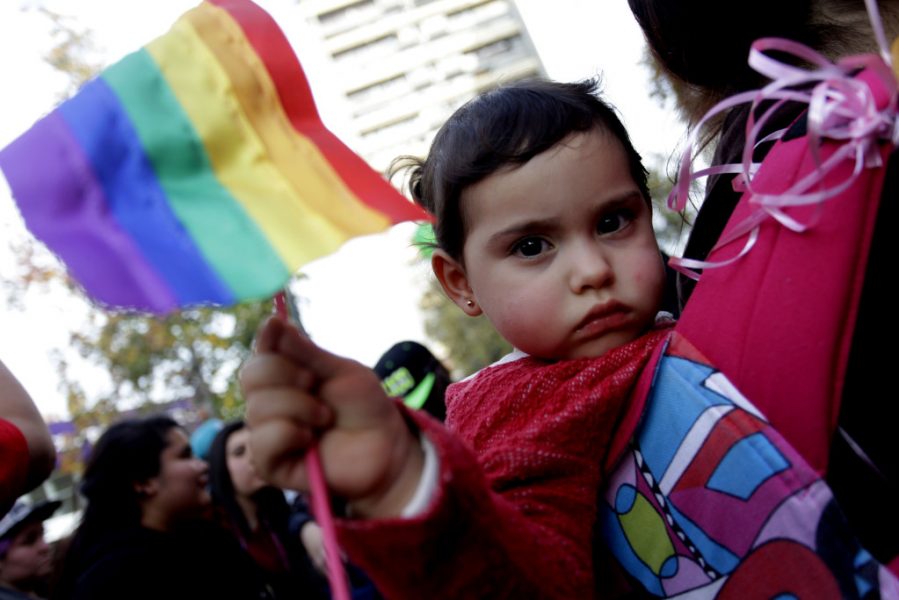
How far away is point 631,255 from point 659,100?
1033 mm

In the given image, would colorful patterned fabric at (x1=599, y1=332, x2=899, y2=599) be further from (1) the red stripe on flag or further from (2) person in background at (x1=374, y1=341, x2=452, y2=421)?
(2) person in background at (x1=374, y1=341, x2=452, y2=421)

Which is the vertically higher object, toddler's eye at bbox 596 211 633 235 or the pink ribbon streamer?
the pink ribbon streamer

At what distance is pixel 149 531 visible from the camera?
336cm

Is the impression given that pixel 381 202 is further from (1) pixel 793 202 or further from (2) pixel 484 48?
(2) pixel 484 48

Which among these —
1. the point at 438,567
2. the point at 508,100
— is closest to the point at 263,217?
the point at 438,567

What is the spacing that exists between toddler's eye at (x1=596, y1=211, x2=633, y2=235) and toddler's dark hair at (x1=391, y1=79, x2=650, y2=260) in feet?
0.39

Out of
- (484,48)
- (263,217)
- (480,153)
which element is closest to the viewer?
(263,217)

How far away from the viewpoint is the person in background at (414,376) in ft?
13.1

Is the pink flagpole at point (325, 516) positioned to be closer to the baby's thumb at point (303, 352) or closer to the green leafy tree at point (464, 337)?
the baby's thumb at point (303, 352)

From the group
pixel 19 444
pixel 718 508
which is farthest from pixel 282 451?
pixel 19 444

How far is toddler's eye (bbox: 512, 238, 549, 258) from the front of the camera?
4.54 feet

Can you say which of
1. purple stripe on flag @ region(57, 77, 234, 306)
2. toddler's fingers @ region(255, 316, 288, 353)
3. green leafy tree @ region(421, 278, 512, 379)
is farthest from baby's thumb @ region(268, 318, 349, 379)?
green leafy tree @ region(421, 278, 512, 379)

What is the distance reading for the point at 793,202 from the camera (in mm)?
1014

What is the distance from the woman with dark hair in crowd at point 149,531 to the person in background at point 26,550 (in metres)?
0.91
